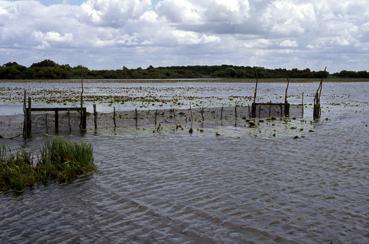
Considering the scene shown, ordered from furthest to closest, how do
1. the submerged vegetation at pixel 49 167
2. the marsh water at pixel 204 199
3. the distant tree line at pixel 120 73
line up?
1. the distant tree line at pixel 120 73
2. the submerged vegetation at pixel 49 167
3. the marsh water at pixel 204 199

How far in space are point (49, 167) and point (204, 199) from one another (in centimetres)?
583

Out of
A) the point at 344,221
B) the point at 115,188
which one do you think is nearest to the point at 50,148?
the point at 115,188

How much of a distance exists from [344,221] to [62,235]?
7115 millimetres

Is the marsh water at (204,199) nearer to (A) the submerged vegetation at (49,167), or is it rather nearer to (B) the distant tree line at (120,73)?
(A) the submerged vegetation at (49,167)

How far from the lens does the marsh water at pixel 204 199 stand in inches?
456

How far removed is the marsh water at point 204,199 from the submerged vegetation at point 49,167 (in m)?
0.49

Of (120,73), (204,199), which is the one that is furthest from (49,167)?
(120,73)

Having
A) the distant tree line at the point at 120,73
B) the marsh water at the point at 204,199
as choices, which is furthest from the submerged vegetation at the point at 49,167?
the distant tree line at the point at 120,73

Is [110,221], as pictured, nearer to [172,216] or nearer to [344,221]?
[172,216]

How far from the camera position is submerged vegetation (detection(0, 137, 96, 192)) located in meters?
15.7

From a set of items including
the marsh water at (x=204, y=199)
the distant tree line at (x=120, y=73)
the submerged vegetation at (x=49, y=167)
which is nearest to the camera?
the marsh water at (x=204, y=199)

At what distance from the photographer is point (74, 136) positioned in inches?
1161

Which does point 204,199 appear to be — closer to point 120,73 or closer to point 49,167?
point 49,167

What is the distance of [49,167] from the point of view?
1686 centimetres
